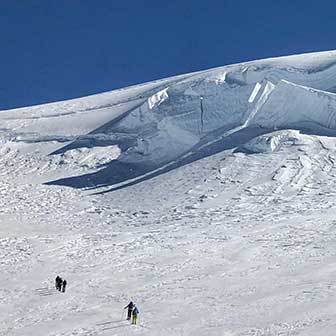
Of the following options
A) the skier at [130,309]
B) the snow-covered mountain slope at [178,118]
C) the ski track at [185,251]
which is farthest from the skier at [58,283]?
the snow-covered mountain slope at [178,118]

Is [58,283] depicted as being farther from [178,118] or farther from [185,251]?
[178,118]

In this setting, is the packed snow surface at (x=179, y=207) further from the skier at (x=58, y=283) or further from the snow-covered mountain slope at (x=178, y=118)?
the skier at (x=58, y=283)

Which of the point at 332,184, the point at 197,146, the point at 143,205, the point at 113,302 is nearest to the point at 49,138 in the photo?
the point at 197,146

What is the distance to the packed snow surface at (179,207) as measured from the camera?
85.7ft

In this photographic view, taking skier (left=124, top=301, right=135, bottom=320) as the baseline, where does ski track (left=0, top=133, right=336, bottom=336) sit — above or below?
above

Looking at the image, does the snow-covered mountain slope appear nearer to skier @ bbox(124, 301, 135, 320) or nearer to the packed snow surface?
the packed snow surface

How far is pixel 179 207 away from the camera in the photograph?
148 ft

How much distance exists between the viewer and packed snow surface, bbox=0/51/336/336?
26.1 meters

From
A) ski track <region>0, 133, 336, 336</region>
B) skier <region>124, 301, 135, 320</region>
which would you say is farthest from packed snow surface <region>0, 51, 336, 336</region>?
skier <region>124, 301, 135, 320</region>

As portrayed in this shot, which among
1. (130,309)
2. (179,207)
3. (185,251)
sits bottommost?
(130,309)

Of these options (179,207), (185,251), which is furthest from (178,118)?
(185,251)

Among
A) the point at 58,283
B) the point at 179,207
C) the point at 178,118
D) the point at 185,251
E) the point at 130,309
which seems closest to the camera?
the point at 130,309

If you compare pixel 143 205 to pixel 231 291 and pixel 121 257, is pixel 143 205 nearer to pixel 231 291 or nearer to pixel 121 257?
pixel 121 257

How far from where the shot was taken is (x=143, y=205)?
154 feet
